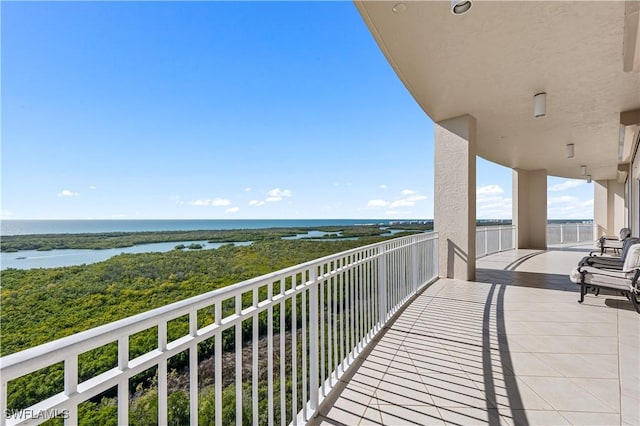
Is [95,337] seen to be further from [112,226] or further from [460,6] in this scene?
[112,226]

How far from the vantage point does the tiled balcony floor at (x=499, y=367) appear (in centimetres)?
192

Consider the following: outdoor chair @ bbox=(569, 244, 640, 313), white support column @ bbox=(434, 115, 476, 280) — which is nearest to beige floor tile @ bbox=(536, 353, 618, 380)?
outdoor chair @ bbox=(569, 244, 640, 313)

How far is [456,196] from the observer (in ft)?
19.2

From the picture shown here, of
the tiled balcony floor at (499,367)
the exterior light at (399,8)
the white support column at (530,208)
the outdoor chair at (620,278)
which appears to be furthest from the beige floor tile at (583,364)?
the white support column at (530,208)

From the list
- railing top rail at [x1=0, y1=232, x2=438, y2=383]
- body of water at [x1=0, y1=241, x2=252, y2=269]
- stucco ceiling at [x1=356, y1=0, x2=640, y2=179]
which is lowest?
body of water at [x1=0, y1=241, x2=252, y2=269]

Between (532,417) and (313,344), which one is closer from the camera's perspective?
(532,417)

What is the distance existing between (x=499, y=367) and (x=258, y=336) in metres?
2.09

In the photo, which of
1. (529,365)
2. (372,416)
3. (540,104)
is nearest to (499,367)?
(529,365)

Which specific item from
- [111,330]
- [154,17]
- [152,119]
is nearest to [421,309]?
[111,330]

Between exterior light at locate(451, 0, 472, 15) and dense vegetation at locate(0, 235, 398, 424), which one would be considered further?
dense vegetation at locate(0, 235, 398, 424)

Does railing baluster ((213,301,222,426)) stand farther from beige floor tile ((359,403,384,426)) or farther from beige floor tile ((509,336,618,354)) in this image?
beige floor tile ((509,336,618,354))

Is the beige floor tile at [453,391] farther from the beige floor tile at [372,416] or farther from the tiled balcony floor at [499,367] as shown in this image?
the beige floor tile at [372,416]

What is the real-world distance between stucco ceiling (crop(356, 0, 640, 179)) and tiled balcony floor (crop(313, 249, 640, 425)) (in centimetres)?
304

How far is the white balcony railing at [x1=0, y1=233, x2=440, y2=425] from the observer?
720 millimetres
